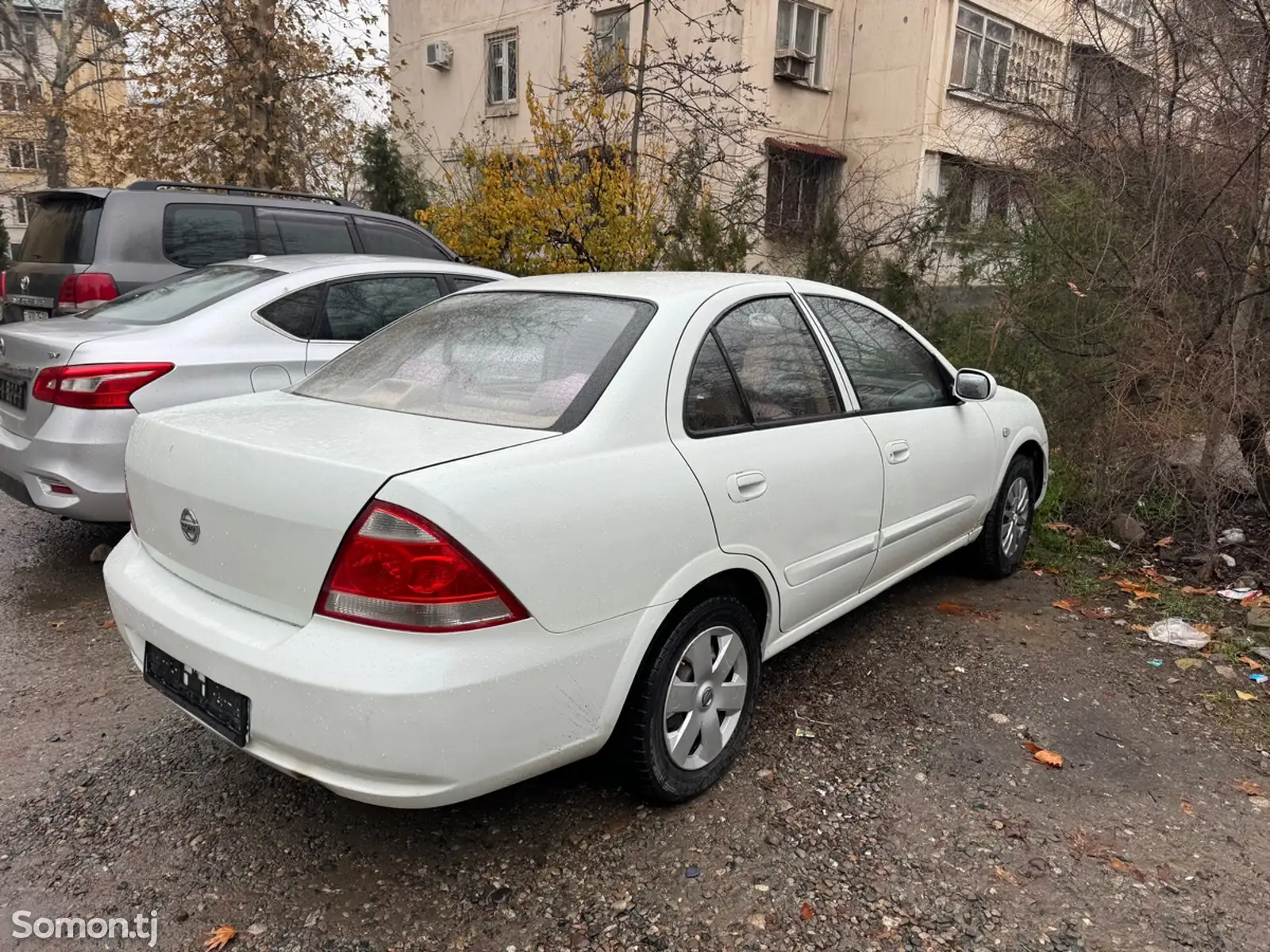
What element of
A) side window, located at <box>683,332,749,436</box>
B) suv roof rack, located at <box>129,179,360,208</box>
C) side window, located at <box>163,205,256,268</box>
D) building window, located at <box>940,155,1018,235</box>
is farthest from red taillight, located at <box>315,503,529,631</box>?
building window, located at <box>940,155,1018,235</box>

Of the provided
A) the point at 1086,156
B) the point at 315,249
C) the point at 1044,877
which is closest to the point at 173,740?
the point at 1044,877

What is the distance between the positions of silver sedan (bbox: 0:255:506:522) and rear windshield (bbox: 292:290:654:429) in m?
1.27

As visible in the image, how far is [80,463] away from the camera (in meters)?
3.84

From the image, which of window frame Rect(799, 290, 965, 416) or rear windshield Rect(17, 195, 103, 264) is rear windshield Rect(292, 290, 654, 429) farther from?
rear windshield Rect(17, 195, 103, 264)

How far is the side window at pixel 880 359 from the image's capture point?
11.4 feet

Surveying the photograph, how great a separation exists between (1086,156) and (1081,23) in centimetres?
108

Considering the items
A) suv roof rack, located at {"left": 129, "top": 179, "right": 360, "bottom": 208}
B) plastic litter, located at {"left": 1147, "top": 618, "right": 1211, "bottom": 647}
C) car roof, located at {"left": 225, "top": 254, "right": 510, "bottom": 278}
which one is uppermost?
suv roof rack, located at {"left": 129, "top": 179, "right": 360, "bottom": 208}

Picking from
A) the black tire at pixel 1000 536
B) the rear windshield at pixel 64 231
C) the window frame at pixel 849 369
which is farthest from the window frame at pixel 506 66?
the window frame at pixel 849 369

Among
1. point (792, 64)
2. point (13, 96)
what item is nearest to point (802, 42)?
point (792, 64)

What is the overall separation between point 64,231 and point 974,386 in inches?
231

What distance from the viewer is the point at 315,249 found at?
22.2 feet

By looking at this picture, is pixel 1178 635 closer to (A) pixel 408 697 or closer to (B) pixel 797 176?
(A) pixel 408 697

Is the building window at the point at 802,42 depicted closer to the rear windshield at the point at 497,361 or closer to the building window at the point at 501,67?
the building window at the point at 501,67

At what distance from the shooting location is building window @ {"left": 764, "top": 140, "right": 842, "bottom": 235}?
14.2 metres
